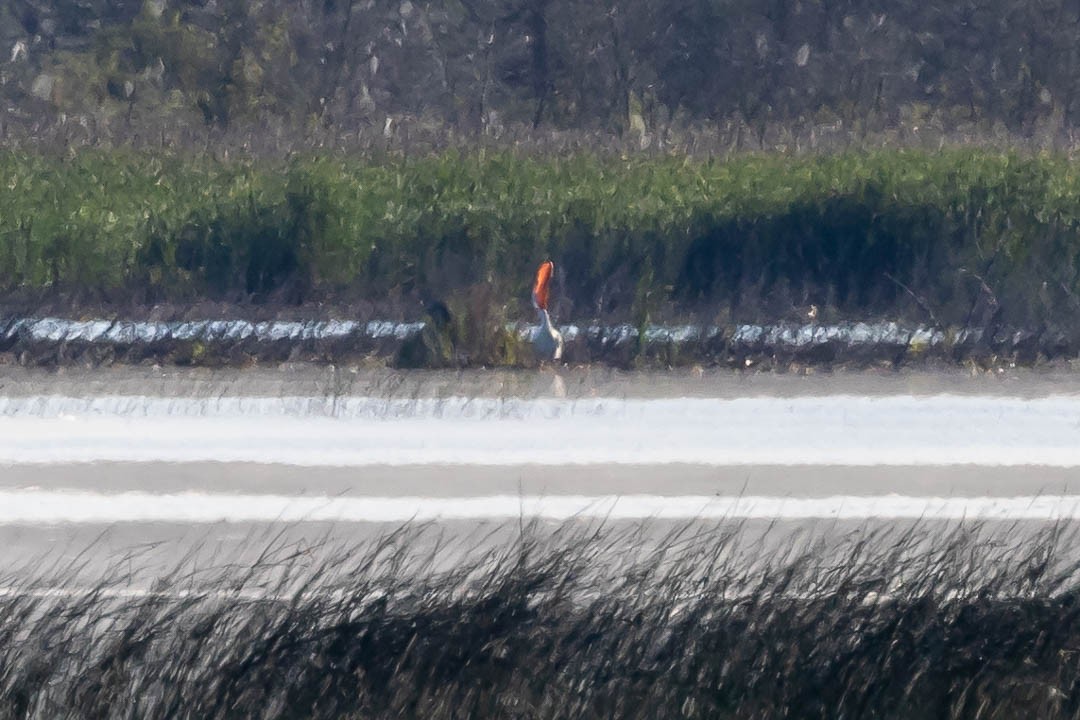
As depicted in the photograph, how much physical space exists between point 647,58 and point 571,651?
29244 millimetres

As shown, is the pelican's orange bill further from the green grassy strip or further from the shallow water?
the green grassy strip

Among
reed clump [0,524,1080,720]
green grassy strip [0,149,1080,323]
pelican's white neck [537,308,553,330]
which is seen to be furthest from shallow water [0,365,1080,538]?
reed clump [0,524,1080,720]

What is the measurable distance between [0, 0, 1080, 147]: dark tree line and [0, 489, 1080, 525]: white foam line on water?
23246 millimetres

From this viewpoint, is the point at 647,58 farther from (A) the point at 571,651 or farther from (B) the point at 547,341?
(A) the point at 571,651

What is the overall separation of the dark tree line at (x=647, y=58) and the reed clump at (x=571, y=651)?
2615cm

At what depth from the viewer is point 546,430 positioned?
9391 mm

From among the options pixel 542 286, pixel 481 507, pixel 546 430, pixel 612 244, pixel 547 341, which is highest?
pixel 481 507

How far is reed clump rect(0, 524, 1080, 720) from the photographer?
4.29 m

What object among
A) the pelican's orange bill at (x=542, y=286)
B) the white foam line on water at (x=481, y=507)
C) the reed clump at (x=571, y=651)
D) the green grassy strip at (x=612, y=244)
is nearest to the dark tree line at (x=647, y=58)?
the green grassy strip at (x=612, y=244)

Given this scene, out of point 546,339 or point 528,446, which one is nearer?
point 528,446

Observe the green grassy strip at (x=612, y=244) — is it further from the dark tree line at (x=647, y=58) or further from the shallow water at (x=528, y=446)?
the dark tree line at (x=647, y=58)

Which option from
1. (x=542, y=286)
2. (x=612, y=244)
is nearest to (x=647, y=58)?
(x=612, y=244)

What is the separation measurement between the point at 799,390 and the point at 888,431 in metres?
1.37

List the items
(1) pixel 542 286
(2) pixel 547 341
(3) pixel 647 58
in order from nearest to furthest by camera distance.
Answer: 1. (2) pixel 547 341
2. (1) pixel 542 286
3. (3) pixel 647 58
